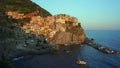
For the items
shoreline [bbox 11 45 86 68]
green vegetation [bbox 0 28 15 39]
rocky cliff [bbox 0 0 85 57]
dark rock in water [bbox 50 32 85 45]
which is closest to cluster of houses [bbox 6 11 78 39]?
rocky cliff [bbox 0 0 85 57]

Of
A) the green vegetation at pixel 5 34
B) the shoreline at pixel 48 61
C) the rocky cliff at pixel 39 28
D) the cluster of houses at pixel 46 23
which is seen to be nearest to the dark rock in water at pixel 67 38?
the rocky cliff at pixel 39 28

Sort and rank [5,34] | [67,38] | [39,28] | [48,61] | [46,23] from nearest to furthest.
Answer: [48,61] → [5,34] → [67,38] → [39,28] → [46,23]

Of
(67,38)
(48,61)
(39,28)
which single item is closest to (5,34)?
(48,61)

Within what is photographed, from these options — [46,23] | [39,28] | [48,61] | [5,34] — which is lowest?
[48,61]

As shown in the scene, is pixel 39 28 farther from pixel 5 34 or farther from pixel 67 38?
pixel 5 34

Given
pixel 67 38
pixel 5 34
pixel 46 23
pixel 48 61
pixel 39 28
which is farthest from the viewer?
pixel 46 23

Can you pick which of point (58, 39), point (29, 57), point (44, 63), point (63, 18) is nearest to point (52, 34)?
point (58, 39)

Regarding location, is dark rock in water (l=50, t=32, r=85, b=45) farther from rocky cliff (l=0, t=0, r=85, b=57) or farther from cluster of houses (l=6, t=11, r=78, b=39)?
cluster of houses (l=6, t=11, r=78, b=39)

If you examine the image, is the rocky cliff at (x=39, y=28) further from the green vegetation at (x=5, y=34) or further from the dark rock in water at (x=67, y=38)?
the green vegetation at (x=5, y=34)
